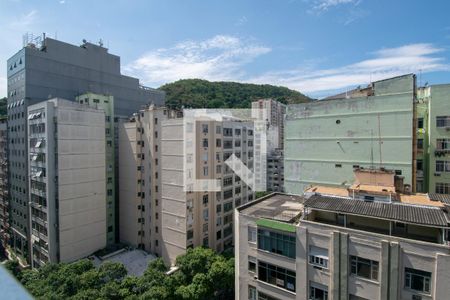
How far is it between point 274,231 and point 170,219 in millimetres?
16888

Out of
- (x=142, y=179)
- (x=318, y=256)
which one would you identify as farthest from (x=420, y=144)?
(x=142, y=179)

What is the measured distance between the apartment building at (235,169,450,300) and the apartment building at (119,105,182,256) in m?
18.0

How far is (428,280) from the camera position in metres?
9.94

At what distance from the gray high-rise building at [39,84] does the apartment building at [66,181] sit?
445 centimetres

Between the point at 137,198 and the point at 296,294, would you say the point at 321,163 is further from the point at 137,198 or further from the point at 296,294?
the point at 137,198

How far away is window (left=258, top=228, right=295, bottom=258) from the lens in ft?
41.4

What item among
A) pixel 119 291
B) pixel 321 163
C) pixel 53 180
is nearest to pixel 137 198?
pixel 53 180

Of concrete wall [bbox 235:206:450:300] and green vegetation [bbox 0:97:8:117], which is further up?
green vegetation [bbox 0:97:8:117]

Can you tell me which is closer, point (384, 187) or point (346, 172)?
point (384, 187)

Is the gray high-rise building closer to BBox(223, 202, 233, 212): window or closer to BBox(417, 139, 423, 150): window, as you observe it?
BBox(223, 202, 233, 212): window

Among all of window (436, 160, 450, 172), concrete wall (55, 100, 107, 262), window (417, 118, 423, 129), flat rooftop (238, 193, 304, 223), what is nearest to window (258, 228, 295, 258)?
flat rooftop (238, 193, 304, 223)

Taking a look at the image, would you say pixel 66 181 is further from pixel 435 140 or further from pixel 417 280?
pixel 435 140

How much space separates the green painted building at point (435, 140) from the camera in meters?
17.4

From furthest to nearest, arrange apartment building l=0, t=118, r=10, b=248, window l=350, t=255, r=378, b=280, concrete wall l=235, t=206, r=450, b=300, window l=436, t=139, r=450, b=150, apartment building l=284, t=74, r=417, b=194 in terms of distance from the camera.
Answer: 1. apartment building l=0, t=118, r=10, b=248
2. window l=436, t=139, r=450, b=150
3. apartment building l=284, t=74, r=417, b=194
4. window l=350, t=255, r=378, b=280
5. concrete wall l=235, t=206, r=450, b=300
